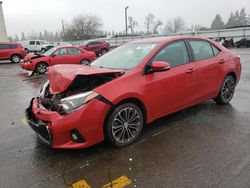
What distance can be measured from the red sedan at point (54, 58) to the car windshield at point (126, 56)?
26.9ft

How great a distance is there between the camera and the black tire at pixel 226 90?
5.14 m

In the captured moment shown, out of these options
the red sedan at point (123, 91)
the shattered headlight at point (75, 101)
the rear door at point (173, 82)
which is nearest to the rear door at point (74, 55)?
the red sedan at point (123, 91)

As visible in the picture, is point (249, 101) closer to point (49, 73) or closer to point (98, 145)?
point (98, 145)

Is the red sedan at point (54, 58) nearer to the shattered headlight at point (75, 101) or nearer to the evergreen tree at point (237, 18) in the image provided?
the shattered headlight at point (75, 101)

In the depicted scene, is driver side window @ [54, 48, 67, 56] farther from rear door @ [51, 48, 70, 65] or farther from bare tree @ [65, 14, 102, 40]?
bare tree @ [65, 14, 102, 40]

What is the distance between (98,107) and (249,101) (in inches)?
163

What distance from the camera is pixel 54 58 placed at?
40.4ft

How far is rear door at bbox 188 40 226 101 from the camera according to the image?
14.7 feet

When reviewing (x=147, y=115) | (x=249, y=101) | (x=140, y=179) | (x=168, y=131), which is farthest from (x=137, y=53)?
(x=249, y=101)

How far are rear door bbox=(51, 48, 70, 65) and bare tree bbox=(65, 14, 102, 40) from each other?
48.4 metres

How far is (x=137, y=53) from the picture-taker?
4.12 meters

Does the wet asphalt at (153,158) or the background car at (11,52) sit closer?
the wet asphalt at (153,158)

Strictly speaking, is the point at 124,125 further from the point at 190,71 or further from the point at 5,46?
the point at 5,46

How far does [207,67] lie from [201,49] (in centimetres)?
41
